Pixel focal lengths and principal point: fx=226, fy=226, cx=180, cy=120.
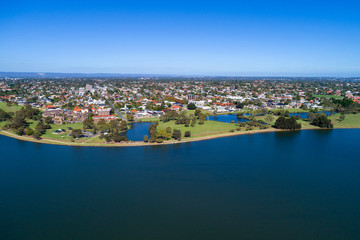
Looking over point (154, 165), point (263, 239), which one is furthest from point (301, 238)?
point (154, 165)

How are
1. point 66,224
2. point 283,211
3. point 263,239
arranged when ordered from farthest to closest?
point 283,211, point 66,224, point 263,239

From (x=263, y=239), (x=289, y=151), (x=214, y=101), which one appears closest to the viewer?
(x=263, y=239)

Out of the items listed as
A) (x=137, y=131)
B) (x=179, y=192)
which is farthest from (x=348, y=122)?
(x=179, y=192)

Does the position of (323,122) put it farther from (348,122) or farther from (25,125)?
(25,125)

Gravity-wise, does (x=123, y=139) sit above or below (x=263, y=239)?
above

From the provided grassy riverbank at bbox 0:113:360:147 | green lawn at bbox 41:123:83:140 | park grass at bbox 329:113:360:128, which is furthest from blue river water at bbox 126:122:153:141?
park grass at bbox 329:113:360:128

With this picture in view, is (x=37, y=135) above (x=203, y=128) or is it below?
above

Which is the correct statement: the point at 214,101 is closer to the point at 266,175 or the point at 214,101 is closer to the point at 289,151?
the point at 289,151

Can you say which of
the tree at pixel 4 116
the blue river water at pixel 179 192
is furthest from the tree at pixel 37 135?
the tree at pixel 4 116

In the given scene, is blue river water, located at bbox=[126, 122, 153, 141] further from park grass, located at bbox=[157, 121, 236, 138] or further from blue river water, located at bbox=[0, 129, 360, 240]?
blue river water, located at bbox=[0, 129, 360, 240]
